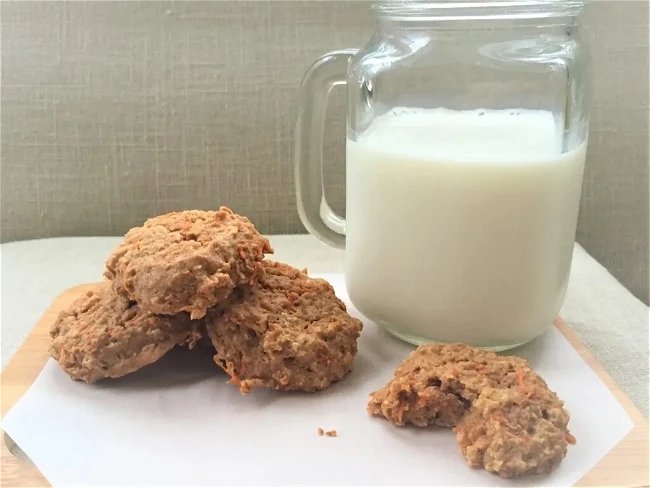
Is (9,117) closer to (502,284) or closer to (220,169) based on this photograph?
(220,169)

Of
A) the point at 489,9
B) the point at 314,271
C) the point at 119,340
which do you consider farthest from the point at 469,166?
the point at 314,271

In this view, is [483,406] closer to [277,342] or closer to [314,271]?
[277,342]

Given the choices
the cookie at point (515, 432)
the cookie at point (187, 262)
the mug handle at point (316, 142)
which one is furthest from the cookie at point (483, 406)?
the mug handle at point (316, 142)

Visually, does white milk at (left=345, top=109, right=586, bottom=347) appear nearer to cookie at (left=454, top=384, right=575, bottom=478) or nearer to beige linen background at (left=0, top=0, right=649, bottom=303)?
cookie at (left=454, top=384, right=575, bottom=478)

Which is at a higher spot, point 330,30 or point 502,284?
point 330,30

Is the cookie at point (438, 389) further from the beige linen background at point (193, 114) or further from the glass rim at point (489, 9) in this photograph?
the beige linen background at point (193, 114)

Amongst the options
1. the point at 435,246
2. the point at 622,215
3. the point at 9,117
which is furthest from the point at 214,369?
the point at 622,215
